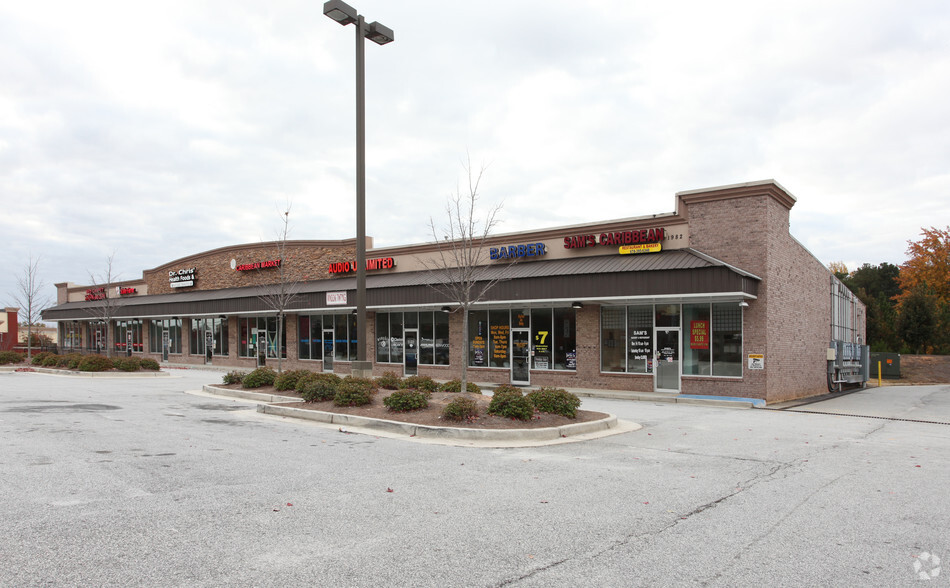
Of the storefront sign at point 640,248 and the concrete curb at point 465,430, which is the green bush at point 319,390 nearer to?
the concrete curb at point 465,430

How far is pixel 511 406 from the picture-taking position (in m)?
11.5

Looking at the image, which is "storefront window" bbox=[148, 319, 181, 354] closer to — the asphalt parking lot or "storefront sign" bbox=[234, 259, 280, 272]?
"storefront sign" bbox=[234, 259, 280, 272]

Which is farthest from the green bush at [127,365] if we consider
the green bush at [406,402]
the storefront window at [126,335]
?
the green bush at [406,402]

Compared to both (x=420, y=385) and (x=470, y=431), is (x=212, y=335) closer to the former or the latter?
(x=420, y=385)

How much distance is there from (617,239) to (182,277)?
29.3 m

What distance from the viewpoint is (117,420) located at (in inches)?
472

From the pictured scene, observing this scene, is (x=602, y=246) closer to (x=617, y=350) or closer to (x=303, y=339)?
(x=617, y=350)

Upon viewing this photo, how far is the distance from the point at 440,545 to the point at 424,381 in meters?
9.72

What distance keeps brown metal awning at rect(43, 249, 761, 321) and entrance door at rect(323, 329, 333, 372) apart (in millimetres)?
2168

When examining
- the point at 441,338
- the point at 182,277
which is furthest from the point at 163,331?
the point at 441,338

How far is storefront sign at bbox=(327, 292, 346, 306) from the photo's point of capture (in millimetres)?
26219

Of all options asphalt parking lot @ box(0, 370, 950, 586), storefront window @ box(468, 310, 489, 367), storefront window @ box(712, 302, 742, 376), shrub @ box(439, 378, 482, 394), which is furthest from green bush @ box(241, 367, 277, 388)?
storefront window @ box(712, 302, 742, 376)

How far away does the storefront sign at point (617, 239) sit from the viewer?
66.0 ft

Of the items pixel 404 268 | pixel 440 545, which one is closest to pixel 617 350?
pixel 404 268
